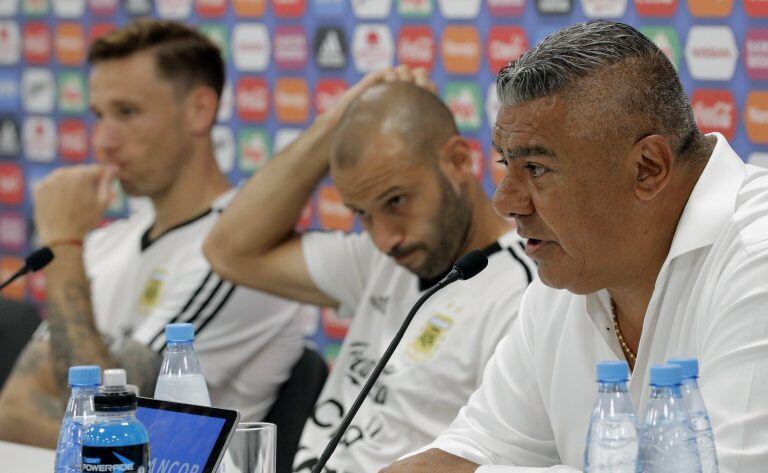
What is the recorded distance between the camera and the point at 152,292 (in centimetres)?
303

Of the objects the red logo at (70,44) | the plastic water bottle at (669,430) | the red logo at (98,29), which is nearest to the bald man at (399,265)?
the plastic water bottle at (669,430)

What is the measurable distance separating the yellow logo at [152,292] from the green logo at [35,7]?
1.53 m

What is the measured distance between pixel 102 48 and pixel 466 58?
104cm

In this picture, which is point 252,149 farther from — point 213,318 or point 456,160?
point 456,160

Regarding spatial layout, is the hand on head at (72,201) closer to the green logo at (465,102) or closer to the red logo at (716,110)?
the green logo at (465,102)

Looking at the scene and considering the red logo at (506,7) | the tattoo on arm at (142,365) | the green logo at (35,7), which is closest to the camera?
the tattoo on arm at (142,365)

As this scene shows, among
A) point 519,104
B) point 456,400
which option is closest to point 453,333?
point 456,400

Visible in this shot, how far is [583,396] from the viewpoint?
5.67 ft

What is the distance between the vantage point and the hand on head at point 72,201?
3082 mm

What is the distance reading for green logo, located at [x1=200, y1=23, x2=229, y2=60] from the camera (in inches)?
147

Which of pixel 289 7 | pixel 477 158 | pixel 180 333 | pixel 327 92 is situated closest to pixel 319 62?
pixel 327 92

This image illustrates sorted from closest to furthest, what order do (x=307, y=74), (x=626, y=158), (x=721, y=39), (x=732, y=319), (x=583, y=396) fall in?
(x=732, y=319), (x=626, y=158), (x=583, y=396), (x=721, y=39), (x=307, y=74)

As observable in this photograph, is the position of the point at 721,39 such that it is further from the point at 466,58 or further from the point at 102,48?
the point at 102,48

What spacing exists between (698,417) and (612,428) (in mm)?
89
